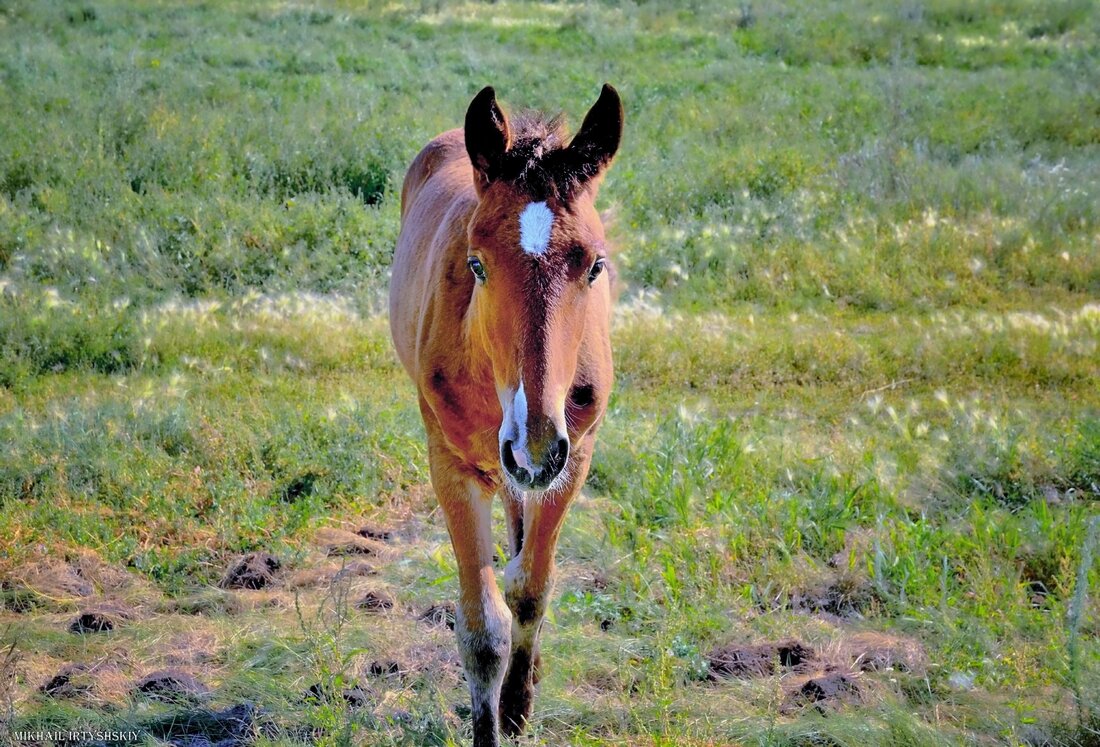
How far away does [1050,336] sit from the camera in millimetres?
9055

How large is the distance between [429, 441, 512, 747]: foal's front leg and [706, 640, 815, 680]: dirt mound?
42.2 inches

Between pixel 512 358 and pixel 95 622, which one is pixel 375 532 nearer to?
pixel 95 622

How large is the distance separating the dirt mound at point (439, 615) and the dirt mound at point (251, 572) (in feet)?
3.24

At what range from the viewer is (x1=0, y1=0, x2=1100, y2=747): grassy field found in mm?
4465

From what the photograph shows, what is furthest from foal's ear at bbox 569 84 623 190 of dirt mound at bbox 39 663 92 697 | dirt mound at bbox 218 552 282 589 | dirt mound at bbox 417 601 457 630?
dirt mound at bbox 218 552 282 589

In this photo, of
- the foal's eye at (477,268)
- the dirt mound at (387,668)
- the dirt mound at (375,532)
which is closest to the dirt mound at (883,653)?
the dirt mound at (387,668)

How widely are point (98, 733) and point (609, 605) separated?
96.2 inches

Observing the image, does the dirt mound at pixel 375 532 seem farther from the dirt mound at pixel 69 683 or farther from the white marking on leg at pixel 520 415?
the white marking on leg at pixel 520 415

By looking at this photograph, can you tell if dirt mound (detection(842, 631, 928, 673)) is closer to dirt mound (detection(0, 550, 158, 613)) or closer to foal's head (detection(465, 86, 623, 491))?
foal's head (detection(465, 86, 623, 491))

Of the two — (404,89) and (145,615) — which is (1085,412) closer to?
(145,615)

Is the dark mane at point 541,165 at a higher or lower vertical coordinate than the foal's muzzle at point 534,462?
higher

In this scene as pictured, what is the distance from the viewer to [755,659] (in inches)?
186

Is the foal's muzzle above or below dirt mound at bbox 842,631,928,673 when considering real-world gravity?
above

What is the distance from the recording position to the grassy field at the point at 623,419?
4.46 metres
